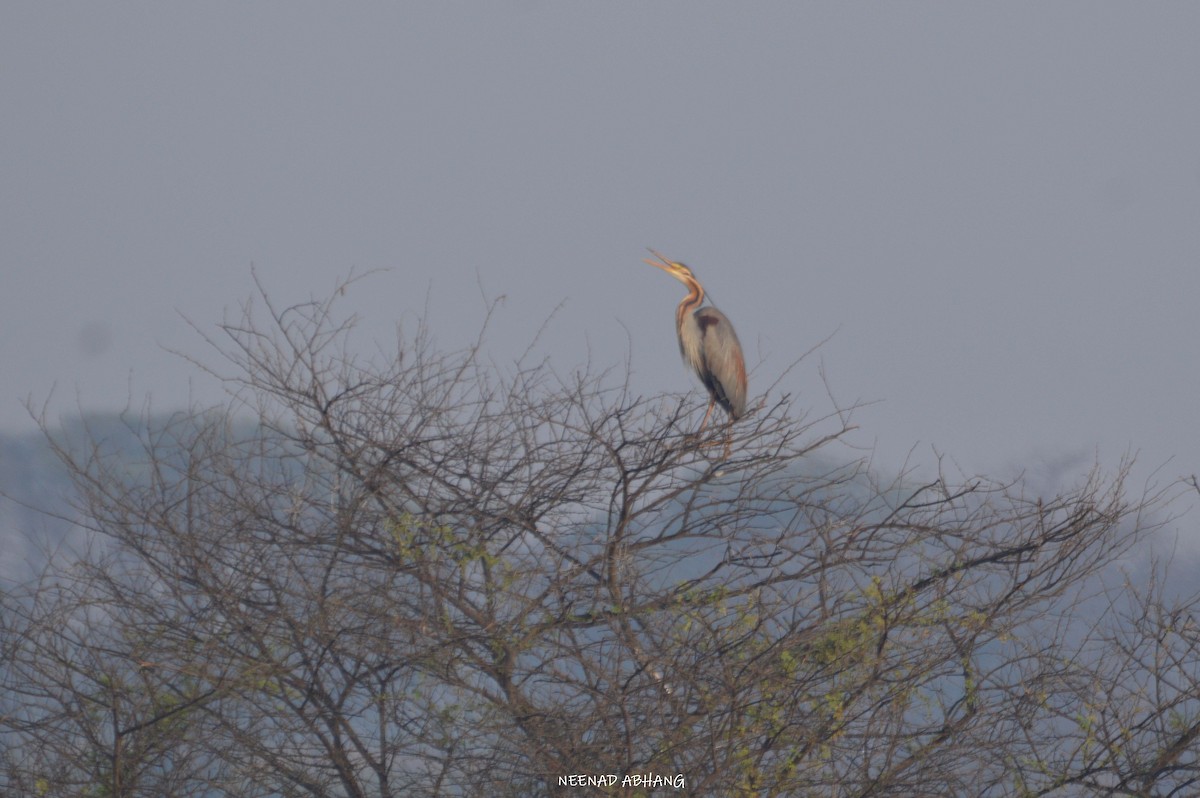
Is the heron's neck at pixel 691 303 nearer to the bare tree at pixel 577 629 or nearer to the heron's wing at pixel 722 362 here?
the heron's wing at pixel 722 362

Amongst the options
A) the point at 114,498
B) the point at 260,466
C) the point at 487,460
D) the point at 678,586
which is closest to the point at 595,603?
the point at 678,586

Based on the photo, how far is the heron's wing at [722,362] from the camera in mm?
10828

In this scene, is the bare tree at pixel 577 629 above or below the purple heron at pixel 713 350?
below

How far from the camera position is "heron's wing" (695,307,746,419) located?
10.8 m

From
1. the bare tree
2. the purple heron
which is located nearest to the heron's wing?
the purple heron

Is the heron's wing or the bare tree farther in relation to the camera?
the heron's wing

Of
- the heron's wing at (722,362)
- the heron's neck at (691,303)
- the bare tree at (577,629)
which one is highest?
the heron's neck at (691,303)

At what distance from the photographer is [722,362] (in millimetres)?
10836

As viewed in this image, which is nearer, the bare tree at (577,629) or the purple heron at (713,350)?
the bare tree at (577,629)

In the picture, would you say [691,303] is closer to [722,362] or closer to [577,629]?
[722,362]

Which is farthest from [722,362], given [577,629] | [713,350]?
[577,629]

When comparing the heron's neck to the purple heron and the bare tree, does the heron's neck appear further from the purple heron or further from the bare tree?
the bare tree

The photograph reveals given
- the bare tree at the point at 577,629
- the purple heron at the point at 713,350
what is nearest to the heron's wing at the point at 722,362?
the purple heron at the point at 713,350

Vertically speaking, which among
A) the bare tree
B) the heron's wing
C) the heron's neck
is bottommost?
the bare tree
